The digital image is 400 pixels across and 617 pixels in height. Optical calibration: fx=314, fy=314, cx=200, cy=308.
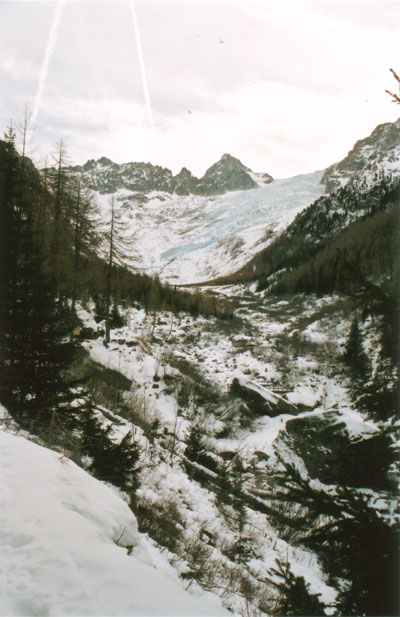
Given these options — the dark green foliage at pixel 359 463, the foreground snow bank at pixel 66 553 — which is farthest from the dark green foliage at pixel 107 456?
the dark green foliage at pixel 359 463

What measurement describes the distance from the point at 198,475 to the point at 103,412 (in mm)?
4820

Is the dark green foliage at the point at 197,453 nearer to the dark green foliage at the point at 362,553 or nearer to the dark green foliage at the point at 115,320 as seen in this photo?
the dark green foliage at the point at 362,553

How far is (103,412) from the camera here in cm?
1207

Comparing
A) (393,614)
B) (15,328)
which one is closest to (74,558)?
(393,614)

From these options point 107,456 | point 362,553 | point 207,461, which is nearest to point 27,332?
point 107,456

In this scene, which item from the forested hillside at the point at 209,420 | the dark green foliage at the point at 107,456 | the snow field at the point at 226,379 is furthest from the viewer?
the snow field at the point at 226,379

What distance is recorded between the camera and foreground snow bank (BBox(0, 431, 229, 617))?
8.45 feet

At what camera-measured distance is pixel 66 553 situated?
2.96 meters

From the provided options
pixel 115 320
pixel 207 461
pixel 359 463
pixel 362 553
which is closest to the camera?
pixel 362 553

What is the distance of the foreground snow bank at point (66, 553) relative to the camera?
258 cm

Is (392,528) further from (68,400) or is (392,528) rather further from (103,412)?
(103,412)

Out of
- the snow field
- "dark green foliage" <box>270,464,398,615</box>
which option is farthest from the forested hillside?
the snow field

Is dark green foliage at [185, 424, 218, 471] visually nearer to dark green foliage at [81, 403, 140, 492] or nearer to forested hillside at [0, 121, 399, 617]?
forested hillside at [0, 121, 399, 617]

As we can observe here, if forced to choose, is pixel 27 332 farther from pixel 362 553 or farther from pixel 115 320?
pixel 115 320
